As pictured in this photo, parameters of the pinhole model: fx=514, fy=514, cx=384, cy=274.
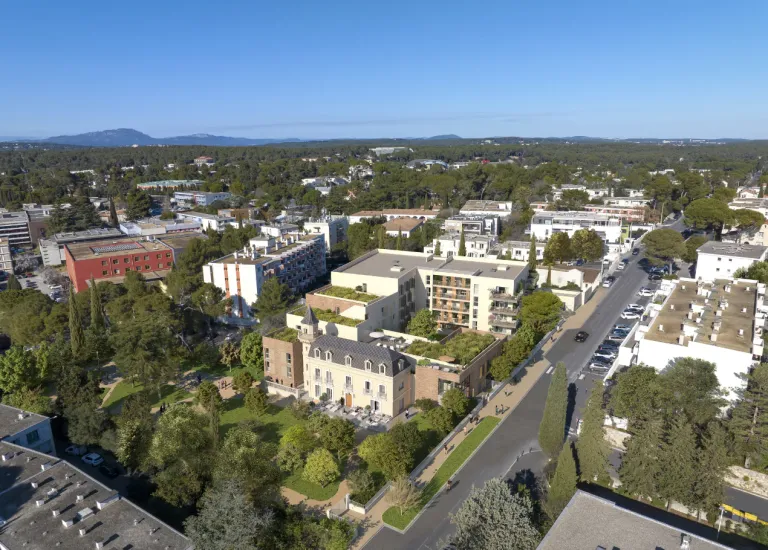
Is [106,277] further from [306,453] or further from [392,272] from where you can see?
[306,453]

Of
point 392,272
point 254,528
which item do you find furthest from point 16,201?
point 254,528

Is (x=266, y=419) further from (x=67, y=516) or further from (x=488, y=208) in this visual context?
(x=488, y=208)

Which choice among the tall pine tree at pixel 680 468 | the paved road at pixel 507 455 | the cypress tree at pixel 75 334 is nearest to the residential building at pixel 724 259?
the paved road at pixel 507 455

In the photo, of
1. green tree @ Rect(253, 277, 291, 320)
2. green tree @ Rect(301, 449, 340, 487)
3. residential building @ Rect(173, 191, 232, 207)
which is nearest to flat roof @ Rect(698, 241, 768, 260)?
green tree @ Rect(253, 277, 291, 320)

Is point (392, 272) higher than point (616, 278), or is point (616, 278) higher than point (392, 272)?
point (392, 272)

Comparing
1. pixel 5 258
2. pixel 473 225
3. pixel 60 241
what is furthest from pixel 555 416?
pixel 5 258

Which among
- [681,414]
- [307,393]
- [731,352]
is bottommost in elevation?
[307,393]
